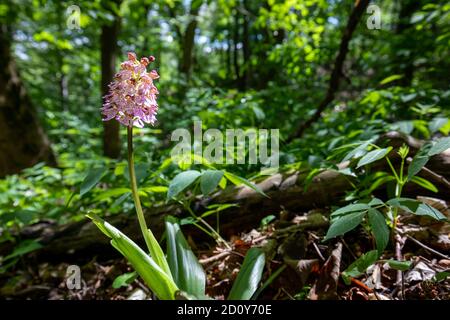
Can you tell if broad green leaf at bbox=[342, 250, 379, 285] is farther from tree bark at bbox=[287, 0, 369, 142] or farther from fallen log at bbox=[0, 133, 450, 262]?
tree bark at bbox=[287, 0, 369, 142]

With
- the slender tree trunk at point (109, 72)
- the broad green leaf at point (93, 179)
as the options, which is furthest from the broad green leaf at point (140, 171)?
the slender tree trunk at point (109, 72)

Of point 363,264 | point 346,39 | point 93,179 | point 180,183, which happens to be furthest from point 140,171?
point 346,39

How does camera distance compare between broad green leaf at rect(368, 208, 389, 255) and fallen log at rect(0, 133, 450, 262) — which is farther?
fallen log at rect(0, 133, 450, 262)

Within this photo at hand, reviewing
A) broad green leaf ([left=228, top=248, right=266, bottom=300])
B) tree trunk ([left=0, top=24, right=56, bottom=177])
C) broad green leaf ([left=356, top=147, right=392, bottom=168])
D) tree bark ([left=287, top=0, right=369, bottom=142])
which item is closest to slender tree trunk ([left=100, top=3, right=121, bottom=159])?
tree trunk ([left=0, top=24, right=56, bottom=177])

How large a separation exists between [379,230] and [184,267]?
53 centimetres

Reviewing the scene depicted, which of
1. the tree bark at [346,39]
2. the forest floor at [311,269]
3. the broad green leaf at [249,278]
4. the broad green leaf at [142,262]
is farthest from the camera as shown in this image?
the tree bark at [346,39]

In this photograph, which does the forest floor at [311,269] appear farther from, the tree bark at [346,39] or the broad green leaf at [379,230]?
the tree bark at [346,39]

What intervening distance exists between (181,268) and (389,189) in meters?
0.83

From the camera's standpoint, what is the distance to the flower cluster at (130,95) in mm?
797

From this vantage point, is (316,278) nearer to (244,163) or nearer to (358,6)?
(244,163)

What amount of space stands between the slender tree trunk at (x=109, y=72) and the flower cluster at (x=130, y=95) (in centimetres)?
296

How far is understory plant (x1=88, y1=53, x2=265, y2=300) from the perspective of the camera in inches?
28.8

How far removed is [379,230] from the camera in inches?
30.1
